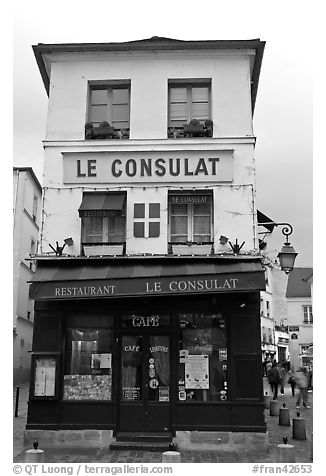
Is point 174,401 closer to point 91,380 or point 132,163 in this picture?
point 91,380

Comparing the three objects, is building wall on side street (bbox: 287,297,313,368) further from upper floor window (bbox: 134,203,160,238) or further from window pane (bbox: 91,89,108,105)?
window pane (bbox: 91,89,108,105)

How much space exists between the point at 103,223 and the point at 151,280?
228 centimetres

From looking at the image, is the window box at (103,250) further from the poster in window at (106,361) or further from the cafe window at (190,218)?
the poster in window at (106,361)

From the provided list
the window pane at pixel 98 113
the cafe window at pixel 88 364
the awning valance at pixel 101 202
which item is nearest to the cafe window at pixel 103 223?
the awning valance at pixel 101 202

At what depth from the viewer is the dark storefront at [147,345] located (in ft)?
37.0

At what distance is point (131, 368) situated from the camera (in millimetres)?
11930

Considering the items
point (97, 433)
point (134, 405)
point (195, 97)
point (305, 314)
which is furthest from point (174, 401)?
point (305, 314)

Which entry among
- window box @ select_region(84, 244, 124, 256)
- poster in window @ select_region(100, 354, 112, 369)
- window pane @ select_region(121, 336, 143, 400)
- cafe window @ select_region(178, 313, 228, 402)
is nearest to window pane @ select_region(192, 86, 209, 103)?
window box @ select_region(84, 244, 124, 256)

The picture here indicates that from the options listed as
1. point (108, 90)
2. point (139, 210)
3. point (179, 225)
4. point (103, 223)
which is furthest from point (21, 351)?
point (108, 90)

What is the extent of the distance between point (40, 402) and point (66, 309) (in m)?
2.16

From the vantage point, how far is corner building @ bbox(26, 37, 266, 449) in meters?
11.4

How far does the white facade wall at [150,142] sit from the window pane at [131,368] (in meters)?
2.14

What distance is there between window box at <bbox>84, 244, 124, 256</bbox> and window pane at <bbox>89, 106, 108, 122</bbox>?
3.39m

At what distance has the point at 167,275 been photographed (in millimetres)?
11227
